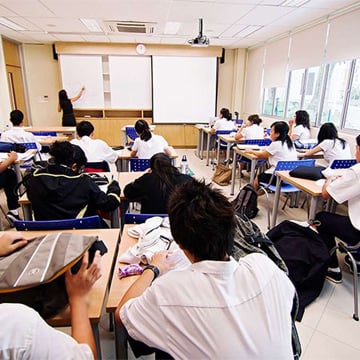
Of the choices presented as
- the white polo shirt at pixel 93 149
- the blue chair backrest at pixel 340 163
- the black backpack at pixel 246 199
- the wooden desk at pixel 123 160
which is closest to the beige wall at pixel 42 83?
the wooden desk at pixel 123 160

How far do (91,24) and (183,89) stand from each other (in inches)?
121

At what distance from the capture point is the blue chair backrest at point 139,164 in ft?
11.1

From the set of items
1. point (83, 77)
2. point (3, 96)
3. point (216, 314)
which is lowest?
point (216, 314)

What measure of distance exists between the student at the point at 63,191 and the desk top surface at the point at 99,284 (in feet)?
0.87

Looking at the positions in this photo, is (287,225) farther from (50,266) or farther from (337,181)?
(50,266)

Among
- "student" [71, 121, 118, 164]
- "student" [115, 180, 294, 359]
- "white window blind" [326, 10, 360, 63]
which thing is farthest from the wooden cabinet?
"student" [115, 180, 294, 359]

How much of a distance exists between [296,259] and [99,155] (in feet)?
7.51

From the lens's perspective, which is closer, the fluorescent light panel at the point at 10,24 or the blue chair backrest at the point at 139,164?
the blue chair backrest at the point at 139,164

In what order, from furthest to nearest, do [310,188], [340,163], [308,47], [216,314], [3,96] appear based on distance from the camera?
[3,96]
[308,47]
[340,163]
[310,188]
[216,314]

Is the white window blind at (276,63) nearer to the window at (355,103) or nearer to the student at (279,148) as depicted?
the window at (355,103)

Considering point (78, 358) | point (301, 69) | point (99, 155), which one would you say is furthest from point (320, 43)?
point (78, 358)

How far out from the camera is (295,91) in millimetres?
6160

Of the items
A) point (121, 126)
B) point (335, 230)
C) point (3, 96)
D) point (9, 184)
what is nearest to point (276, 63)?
point (121, 126)

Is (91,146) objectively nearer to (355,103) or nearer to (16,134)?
(16,134)
